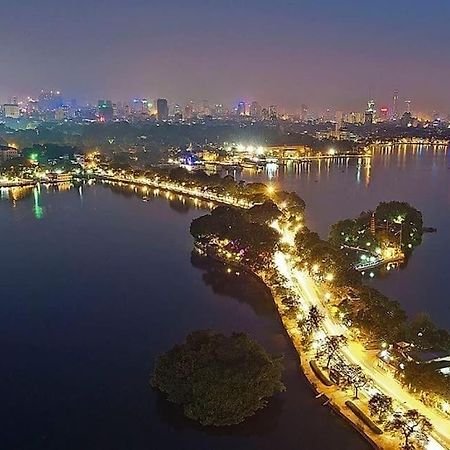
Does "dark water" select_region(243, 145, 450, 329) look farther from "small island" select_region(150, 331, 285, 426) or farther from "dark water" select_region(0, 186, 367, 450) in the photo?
"small island" select_region(150, 331, 285, 426)

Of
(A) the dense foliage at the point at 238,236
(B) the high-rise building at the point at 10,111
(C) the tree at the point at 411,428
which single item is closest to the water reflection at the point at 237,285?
(A) the dense foliage at the point at 238,236

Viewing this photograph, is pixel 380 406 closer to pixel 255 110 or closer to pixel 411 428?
pixel 411 428

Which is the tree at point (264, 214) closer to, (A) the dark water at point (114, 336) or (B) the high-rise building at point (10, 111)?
(A) the dark water at point (114, 336)

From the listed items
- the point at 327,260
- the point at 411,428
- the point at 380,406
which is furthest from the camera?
the point at 327,260

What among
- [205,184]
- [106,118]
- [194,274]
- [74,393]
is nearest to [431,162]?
[205,184]

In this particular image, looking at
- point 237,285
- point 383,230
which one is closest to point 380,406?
point 237,285

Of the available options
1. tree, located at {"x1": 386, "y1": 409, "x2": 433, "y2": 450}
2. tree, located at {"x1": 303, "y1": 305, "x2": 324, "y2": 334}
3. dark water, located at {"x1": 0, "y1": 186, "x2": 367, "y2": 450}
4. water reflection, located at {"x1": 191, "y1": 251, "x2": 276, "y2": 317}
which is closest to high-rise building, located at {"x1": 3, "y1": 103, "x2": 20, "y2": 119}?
dark water, located at {"x1": 0, "y1": 186, "x2": 367, "y2": 450}
